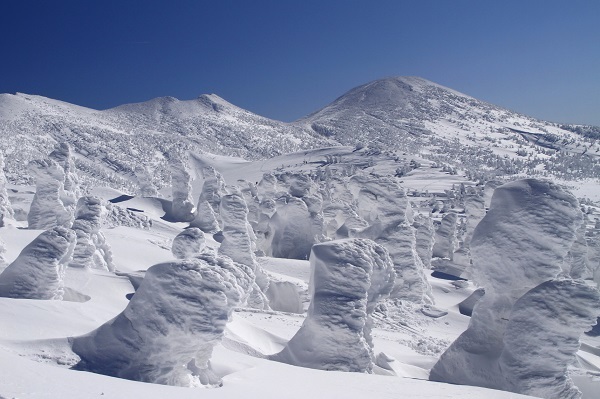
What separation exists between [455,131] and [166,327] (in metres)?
143

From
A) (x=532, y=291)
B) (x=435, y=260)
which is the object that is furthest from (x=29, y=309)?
(x=435, y=260)

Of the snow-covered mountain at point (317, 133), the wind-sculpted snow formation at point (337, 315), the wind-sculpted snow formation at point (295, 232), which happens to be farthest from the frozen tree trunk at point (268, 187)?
the wind-sculpted snow formation at point (337, 315)

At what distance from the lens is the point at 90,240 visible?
1488 centimetres

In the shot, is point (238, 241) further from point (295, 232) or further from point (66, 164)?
point (66, 164)

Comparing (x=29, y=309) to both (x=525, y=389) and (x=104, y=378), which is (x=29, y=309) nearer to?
(x=104, y=378)

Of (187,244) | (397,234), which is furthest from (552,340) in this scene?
(397,234)

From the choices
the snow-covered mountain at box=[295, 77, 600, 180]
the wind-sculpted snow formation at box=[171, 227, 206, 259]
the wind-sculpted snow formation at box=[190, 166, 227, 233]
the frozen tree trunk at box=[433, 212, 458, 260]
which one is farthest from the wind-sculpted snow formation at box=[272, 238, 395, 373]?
the snow-covered mountain at box=[295, 77, 600, 180]

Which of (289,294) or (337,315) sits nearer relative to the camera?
(337,315)

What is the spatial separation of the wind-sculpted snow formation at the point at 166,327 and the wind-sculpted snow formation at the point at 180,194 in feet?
100

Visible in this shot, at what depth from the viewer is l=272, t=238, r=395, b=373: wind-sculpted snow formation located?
10492 mm

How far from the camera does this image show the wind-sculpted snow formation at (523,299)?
384 inches

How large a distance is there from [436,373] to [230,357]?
18.1 feet

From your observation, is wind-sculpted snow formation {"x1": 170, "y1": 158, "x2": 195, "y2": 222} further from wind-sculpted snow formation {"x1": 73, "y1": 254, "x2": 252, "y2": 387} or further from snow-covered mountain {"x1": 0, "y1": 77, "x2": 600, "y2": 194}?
wind-sculpted snow formation {"x1": 73, "y1": 254, "x2": 252, "y2": 387}

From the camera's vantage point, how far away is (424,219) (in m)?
31.8
